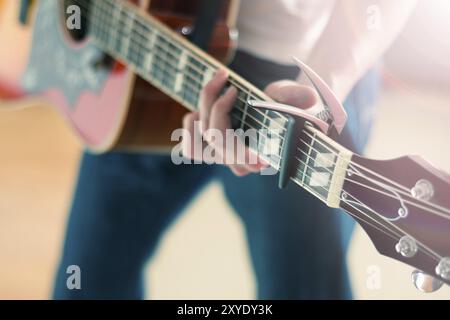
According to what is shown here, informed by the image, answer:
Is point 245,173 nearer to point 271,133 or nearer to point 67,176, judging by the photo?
point 271,133

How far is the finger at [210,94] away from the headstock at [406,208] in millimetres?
151

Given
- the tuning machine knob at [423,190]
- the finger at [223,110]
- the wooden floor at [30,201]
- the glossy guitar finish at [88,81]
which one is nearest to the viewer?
the tuning machine knob at [423,190]

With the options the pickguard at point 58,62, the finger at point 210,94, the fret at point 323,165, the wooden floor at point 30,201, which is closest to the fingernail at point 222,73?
the finger at point 210,94

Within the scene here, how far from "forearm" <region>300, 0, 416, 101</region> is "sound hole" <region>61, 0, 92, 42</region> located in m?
0.31

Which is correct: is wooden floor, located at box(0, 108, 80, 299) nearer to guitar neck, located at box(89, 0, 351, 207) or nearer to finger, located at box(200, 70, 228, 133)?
guitar neck, located at box(89, 0, 351, 207)

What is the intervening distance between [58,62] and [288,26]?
0.36 meters

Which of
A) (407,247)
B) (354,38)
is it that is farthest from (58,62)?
(407,247)

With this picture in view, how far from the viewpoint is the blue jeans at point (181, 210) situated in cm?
71

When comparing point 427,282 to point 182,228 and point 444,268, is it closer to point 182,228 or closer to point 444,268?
point 444,268

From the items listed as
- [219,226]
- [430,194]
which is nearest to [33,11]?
[219,226]

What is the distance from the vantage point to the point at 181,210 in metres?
0.81

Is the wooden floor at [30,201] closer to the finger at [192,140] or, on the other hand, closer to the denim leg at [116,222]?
the denim leg at [116,222]

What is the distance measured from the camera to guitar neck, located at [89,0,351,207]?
1.96 ft
